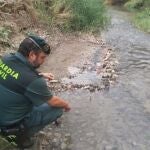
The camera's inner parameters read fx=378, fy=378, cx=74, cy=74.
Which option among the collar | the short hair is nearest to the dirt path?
the collar

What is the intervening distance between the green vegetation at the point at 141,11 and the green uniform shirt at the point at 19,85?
11.9m

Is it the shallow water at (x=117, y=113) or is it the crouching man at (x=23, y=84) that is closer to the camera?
the crouching man at (x=23, y=84)

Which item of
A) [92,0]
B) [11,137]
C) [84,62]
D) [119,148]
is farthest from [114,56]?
[11,137]

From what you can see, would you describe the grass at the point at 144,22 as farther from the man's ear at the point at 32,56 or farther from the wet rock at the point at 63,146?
the man's ear at the point at 32,56

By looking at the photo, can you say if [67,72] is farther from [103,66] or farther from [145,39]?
[145,39]

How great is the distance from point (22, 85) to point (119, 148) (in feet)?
6.16

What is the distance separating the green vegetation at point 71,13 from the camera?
1280 cm

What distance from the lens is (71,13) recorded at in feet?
42.9

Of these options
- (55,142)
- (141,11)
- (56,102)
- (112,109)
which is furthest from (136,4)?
(56,102)

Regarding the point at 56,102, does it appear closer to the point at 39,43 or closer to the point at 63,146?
the point at 39,43

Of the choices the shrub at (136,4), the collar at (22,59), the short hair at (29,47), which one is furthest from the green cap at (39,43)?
the shrub at (136,4)

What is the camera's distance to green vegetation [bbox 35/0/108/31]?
12797 millimetres

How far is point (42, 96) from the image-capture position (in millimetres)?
4492

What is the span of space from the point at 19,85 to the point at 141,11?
1806 centimetres
